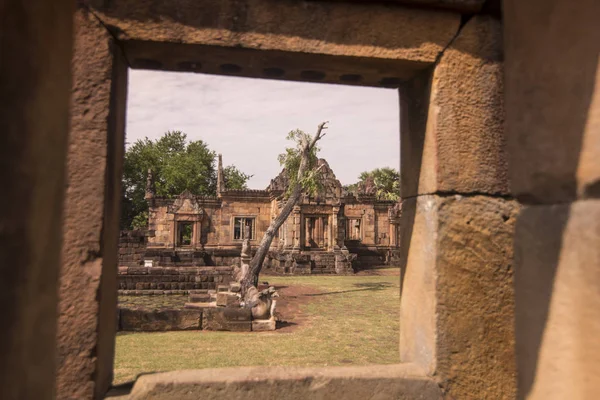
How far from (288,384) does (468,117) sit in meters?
1.54

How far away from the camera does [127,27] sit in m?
1.93

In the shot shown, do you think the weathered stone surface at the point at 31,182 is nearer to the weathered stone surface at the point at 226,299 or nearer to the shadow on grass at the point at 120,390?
the shadow on grass at the point at 120,390

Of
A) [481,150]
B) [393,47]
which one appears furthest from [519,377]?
[393,47]

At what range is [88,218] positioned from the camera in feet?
6.17

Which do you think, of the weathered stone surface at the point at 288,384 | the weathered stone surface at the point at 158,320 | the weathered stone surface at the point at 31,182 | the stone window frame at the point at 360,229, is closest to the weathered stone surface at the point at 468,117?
the weathered stone surface at the point at 288,384

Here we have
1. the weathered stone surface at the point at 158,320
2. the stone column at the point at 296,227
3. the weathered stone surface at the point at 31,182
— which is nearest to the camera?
the weathered stone surface at the point at 31,182

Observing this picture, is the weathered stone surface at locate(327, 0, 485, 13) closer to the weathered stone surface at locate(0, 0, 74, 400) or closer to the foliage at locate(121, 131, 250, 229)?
the weathered stone surface at locate(0, 0, 74, 400)

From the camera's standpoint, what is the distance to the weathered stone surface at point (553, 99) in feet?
5.23

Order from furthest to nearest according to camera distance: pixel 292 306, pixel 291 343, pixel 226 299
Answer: pixel 292 306 < pixel 226 299 < pixel 291 343

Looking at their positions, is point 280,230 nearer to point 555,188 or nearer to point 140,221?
point 140,221

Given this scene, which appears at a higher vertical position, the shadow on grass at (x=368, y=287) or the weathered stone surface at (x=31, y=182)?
the weathered stone surface at (x=31, y=182)

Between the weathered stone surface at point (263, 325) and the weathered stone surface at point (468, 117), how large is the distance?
7.67 m

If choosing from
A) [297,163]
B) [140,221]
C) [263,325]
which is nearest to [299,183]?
[297,163]

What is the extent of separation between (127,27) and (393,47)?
1.24 metres
